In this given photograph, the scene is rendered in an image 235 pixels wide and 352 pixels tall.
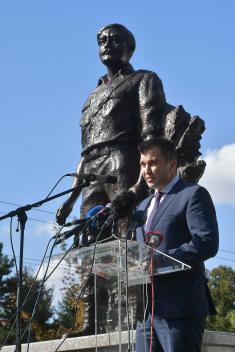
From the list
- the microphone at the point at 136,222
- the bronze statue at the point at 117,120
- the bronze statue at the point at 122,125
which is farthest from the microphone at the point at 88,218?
the bronze statue at the point at 117,120

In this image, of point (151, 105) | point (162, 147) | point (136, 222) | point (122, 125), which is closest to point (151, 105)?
point (151, 105)

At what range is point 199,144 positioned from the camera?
666cm

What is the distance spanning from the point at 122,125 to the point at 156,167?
333 centimetres

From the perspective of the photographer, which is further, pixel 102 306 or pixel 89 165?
pixel 89 165

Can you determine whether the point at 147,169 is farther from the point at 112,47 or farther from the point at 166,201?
the point at 112,47

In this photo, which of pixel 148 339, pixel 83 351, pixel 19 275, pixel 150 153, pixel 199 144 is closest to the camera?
pixel 148 339

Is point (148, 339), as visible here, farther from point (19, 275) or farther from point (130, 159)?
point (130, 159)

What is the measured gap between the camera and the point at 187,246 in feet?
11.1

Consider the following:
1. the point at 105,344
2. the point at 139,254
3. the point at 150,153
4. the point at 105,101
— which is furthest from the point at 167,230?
the point at 105,101

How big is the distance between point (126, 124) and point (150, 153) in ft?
10.9

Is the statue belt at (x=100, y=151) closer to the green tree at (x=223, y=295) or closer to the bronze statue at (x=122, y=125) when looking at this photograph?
the bronze statue at (x=122, y=125)

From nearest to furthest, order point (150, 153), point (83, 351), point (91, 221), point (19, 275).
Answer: point (150, 153), point (91, 221), point (19, 275), point (83, 351)

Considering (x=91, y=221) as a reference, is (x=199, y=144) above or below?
above

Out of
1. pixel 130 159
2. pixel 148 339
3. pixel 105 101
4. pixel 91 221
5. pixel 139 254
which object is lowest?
pixel 148 339
